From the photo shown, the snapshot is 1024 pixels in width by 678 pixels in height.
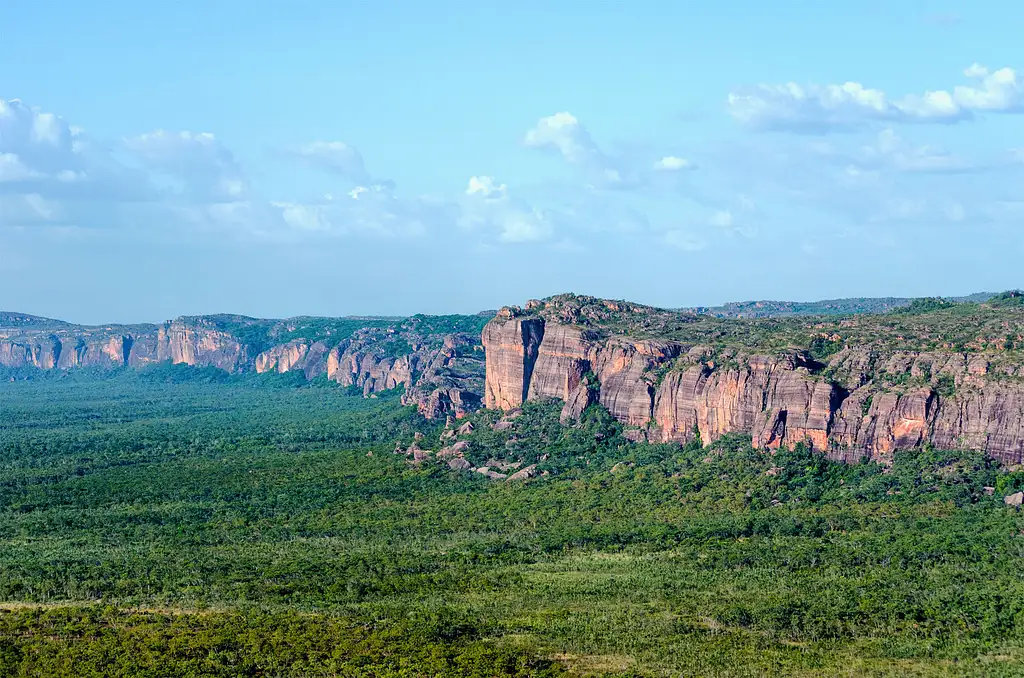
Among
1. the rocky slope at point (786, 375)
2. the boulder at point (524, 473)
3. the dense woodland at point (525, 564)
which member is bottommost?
the dense woodland at point (525, 564)

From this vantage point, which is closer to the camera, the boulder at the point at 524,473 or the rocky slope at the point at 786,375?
the rocky slope at the point at 786,375

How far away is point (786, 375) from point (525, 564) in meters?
35.4

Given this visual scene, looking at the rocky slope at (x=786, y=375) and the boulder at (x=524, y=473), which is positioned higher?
the rocky slope at (x=786, y=375)

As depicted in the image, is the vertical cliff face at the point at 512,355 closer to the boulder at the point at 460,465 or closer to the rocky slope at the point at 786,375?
the rocky slope at the point at 786,375

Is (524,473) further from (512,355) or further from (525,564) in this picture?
(525,564)

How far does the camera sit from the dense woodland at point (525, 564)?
2655 inches

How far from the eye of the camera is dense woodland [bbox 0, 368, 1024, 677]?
67438mm

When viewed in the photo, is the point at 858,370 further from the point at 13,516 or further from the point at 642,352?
the point at 13,516

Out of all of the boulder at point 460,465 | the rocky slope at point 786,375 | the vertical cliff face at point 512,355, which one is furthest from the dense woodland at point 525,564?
the vertical cliff face at point 512,355

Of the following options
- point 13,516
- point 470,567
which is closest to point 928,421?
point 470,567

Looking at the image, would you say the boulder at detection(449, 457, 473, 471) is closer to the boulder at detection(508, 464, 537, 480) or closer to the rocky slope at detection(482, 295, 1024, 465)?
the boulder at detection(508, 464, 537, 480)

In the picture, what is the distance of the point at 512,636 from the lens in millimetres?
70688

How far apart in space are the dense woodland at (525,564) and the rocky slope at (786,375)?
2.59 m

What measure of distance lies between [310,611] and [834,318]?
292 feet
